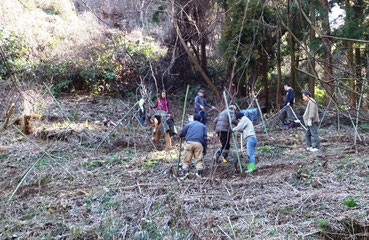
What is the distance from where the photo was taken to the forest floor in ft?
18.5

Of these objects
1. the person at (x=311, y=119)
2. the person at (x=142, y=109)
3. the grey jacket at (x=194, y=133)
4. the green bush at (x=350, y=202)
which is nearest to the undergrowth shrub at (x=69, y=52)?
the person at (x=142, y=109)

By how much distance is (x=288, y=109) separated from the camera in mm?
13492

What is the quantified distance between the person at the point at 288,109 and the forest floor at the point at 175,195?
8.23 ft

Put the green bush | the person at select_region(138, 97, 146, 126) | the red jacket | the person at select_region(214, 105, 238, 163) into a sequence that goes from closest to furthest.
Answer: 1. the green bush
2. the person at select_region(214, 105, 238, 163)
3. the person at select_region(138, 97, 146, 126)
4. the red jacket

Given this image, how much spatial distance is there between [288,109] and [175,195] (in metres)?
7.88

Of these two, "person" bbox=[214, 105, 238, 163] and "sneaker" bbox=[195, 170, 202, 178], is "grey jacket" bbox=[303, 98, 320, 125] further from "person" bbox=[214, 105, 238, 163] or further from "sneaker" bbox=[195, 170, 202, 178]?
"sneaker" bbox=[195, 170, 202, 178]

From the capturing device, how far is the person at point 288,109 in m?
13.2

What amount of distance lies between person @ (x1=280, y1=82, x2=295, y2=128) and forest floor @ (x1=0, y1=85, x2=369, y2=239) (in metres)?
2.51

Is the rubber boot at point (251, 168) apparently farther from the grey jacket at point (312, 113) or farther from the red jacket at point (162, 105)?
the red jacket at point (162, 105)

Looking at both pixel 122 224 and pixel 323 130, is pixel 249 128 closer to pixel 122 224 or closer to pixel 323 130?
pixel 122 224

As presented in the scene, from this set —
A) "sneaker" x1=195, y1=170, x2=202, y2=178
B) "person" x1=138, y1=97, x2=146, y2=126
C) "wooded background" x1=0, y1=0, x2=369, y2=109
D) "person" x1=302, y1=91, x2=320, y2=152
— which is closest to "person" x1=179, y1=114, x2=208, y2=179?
"sneaker" x1=195, y1=170, x2=202, y2=178

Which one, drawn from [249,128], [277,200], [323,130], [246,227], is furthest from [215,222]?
[323,130]

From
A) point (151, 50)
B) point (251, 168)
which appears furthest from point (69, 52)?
point (251, 168)

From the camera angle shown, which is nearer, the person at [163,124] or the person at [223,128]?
the person at [223,128]
